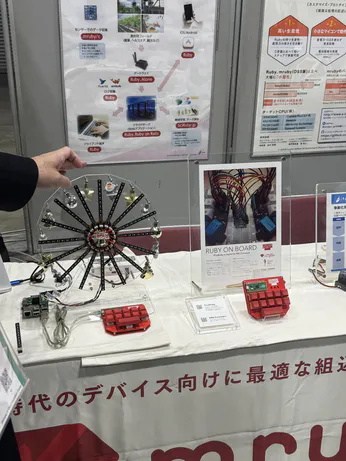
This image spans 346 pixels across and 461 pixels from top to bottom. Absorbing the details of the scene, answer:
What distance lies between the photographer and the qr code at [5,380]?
29.9 inches

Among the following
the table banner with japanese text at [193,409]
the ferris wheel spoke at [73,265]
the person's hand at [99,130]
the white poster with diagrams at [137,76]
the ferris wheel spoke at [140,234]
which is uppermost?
the white poster with diagrams at [137,76]

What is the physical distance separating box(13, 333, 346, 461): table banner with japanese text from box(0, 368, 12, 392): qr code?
11.2 inches

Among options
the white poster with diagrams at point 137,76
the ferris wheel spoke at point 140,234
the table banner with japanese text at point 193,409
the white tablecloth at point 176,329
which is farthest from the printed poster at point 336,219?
the white poster with diagrams at point 137,76

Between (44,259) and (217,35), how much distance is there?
1588 mm

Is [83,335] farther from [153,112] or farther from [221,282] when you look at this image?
[153,112]

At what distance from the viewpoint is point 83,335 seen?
3.75ft

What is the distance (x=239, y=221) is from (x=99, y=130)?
128 cm

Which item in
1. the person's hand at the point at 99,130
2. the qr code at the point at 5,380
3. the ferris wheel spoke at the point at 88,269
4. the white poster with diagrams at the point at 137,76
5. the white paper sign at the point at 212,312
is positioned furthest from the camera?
the person's hand at the point at 99,130

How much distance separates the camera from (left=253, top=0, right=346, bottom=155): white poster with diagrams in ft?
7.60

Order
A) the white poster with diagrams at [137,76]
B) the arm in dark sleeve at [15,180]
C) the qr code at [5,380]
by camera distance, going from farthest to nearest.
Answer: the white poster with diagrams at [137,76] < the arm in dark sleeve at [15,180] < the qr code at [5,380]

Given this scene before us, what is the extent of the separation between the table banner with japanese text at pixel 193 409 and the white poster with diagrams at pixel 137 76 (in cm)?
153

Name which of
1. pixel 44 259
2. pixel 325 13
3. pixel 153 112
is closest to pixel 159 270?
pixel 44 259

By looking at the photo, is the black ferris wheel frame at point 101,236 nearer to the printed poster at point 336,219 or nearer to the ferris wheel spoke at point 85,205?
the ferris wheel spoke at point 85,205

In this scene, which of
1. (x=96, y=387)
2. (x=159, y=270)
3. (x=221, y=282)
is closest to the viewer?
(x=96, y=387)
